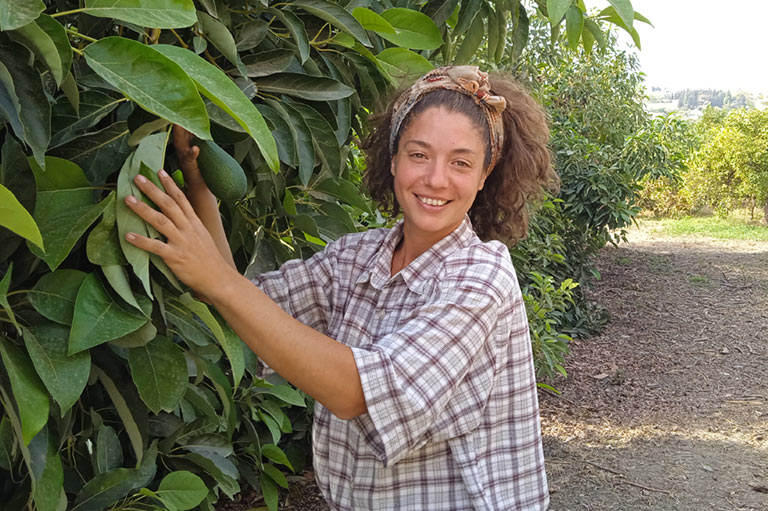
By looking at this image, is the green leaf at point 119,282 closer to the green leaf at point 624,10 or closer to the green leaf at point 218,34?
the green leaf at point 218,34

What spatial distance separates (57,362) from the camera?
846 millimetres

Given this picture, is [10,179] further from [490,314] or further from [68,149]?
[490,314]

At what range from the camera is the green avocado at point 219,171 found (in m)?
1.07

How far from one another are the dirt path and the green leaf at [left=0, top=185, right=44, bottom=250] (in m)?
3.61

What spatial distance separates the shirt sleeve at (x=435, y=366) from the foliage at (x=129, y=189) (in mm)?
231

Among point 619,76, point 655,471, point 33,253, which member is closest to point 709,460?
point 655,471

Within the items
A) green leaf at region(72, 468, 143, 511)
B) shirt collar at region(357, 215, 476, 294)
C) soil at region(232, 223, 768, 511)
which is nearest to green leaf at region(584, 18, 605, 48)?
shirt collar at region(357, 215, 476, 294)

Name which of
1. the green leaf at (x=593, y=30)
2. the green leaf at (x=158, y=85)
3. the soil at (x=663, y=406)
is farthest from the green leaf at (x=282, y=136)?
the soil at (x=663, y=406)

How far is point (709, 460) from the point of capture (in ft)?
14.8

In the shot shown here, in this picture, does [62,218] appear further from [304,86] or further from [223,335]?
[304,86]

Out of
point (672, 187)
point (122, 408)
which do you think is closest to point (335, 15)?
point (122, 408)

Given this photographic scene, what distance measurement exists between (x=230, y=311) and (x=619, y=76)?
28.7 feet

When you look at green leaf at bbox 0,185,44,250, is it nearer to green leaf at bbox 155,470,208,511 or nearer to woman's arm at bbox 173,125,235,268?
woman's arm at bbox 173,125,235,268

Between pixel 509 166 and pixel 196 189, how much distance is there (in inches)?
33.4
